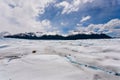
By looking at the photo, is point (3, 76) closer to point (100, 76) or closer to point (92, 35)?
point (100, 76)

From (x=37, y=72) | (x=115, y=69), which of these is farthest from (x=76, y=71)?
(x=115, y=69)

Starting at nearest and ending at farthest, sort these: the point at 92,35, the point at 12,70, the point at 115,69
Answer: the point at 12,70 → the point at 115,69 → the point at 92,35

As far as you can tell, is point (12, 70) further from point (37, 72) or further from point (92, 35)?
point (92, 35)

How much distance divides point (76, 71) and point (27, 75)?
2.52 metres

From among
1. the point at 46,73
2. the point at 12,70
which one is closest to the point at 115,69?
the point at 46,73

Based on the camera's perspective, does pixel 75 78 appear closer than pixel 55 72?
Yes

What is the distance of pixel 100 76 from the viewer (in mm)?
8625

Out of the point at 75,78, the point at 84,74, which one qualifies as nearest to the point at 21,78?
the point at 75,78

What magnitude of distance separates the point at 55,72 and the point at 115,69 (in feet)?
12.2

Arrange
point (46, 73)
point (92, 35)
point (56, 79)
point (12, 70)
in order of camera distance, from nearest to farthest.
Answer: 1. point (56, 79)
2. point (46, 73)
3. point (12, 70)
4. point (92, 35)

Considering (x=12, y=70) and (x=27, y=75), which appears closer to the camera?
(x=27, y=75)

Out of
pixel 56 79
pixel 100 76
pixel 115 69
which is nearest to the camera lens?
pixel 56 79

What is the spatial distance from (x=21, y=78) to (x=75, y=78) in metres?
2.47

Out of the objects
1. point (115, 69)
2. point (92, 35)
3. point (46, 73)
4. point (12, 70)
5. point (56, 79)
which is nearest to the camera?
point (56, 79)
